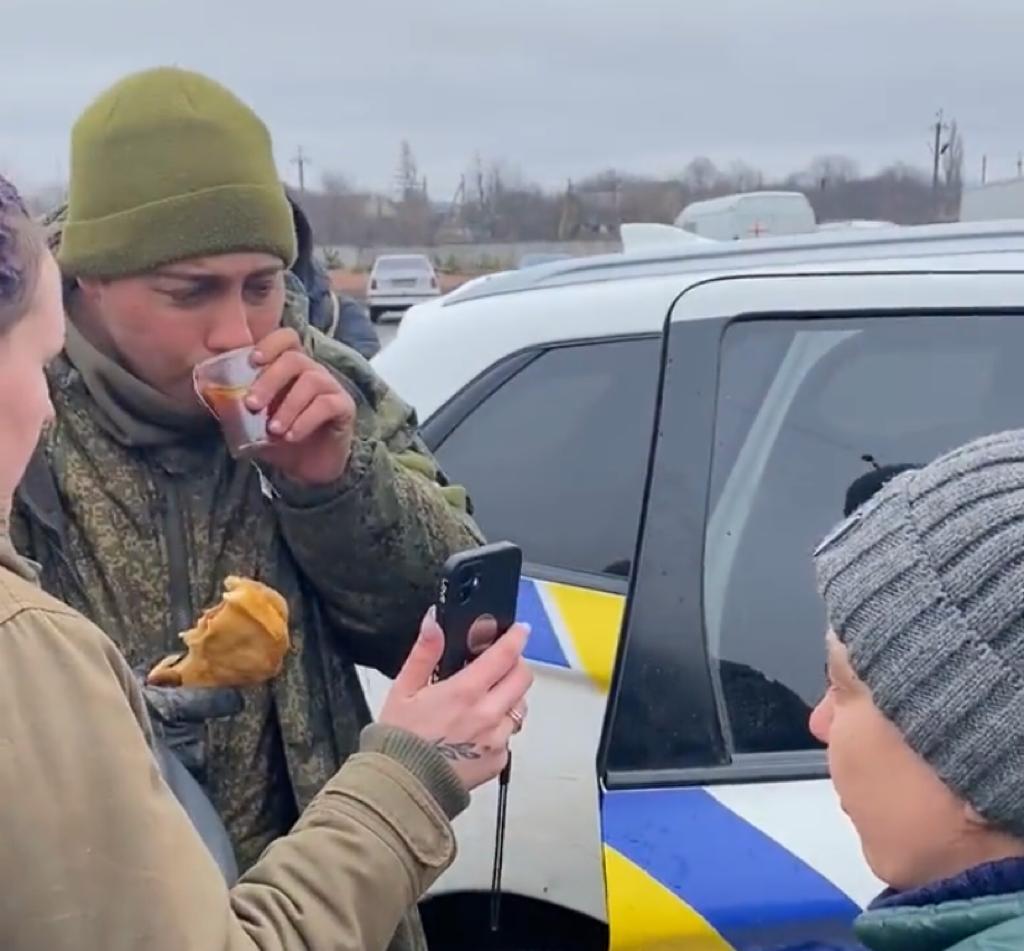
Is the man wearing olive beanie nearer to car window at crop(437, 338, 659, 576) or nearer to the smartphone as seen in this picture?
the smartphone

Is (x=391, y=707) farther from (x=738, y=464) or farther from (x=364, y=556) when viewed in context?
(x=738, y=464)

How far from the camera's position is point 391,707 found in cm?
139

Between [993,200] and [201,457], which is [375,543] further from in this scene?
[993,200]

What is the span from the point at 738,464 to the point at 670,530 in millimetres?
155

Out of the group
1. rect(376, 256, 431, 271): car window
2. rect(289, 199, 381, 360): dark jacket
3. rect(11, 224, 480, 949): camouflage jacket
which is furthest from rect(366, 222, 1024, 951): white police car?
rect(376, 256, 431, 271): car window

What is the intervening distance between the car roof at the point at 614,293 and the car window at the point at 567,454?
0.17ft

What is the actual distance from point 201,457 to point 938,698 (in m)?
0.91

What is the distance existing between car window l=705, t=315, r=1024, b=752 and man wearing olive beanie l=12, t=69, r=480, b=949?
2.19ft

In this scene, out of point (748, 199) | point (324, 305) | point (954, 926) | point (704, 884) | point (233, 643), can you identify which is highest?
point (748, 199)

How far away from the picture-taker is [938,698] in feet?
3.64

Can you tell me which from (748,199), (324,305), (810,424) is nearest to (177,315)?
(810,424)

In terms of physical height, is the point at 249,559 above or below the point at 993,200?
below

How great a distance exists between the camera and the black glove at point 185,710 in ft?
A: 4.90

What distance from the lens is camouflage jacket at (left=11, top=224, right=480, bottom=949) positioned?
1590 millimetres
